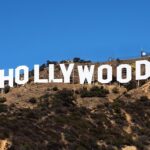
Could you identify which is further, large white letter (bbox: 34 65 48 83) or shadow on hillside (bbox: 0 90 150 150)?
large white letter (bbox: 34 65 48 83)

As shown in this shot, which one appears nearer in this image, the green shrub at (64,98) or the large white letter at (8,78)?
the green shrub at (64,98)

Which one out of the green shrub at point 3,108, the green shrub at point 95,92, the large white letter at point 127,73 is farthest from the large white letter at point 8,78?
the green shrub at point 3,108

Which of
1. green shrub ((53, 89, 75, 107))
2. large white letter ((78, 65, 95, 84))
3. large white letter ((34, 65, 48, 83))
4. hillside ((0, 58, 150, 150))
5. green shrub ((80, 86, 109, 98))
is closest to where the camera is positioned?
hillside ((0, 58, 150, 150))

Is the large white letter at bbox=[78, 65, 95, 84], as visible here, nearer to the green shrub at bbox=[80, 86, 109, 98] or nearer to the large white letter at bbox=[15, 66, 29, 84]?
the green shrub at bbox=[80, 86, 109, 98]

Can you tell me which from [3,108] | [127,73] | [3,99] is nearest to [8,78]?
[3,99]

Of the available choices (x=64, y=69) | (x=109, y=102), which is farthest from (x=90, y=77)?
(x=109, y=102)

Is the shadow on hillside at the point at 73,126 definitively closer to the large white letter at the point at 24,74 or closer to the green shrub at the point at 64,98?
the green shrub at the point at 64,98

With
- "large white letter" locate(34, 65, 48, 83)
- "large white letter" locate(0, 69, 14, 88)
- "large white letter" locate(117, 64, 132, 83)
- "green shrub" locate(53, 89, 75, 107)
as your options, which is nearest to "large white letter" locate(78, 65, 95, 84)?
"large white letter" locate(117, 64, 132, 83)

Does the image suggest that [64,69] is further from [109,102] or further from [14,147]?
[14,147]
